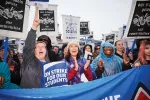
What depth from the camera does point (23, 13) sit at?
15.2ft

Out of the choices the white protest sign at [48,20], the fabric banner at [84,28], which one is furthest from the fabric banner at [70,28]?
the fabric banner at [84,28]

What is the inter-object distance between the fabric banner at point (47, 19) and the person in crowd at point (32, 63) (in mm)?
3882

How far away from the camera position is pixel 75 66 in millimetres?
4418

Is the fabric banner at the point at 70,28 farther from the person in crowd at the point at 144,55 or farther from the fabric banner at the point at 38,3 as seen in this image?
the person in crowd at the point at 144,55

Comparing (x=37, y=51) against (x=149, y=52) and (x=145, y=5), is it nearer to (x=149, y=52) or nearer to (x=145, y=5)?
(x=149, y=52)

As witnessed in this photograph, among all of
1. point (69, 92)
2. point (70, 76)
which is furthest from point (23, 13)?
point (69, 92)

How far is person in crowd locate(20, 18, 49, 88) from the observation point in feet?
12.4

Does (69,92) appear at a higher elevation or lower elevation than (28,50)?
lower

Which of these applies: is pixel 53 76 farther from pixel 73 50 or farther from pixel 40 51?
pixel 73 50

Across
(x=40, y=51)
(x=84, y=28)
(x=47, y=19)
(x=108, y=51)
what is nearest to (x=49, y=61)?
(x=40, y=51)

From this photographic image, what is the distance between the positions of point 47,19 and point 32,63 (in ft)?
14.2

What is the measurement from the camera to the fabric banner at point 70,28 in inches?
351

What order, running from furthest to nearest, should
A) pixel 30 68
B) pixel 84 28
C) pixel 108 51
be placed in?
pixel 84 28, pixel 108 51, pixel 30 68

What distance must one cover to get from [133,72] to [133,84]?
186 mm
